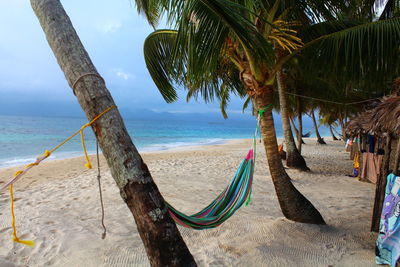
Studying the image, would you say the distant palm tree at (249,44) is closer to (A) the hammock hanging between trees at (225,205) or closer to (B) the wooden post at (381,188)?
(A) the hammock hanging between trees at (225,205)

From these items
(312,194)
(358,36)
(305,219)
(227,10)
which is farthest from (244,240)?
(312,194)

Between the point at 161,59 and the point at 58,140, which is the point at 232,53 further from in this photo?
the point at 58,140

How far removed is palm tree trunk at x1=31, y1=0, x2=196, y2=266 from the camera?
1186 millimetres

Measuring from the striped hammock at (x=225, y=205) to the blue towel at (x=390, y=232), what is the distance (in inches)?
39.4

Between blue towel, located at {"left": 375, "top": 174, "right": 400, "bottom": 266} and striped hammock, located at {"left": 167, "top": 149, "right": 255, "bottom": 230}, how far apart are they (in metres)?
1.00

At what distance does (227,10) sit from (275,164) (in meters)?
1.56

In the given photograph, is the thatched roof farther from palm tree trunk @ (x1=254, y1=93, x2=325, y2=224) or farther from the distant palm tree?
palm tree trunk @ (x1=254, y1=93, x2=325, y2=224)

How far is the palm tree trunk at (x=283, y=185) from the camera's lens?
2.53 metres

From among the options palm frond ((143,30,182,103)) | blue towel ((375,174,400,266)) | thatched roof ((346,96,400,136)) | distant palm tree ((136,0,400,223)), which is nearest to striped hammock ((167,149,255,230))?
distant palm tree ((136,0,400,223))

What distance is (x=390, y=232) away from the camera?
1.89 metres

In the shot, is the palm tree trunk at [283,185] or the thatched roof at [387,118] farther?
the thatched roof at [387,118]

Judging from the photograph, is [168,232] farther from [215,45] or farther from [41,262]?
[41,262]

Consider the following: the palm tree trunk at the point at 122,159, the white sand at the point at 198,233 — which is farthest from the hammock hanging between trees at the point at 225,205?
the palm tree trunk at the point at 122,159

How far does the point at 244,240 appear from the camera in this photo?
223 centimetres
